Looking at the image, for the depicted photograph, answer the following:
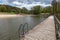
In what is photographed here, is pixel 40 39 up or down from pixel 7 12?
up

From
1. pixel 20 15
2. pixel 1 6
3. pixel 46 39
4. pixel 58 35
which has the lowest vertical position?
pixel 20 15

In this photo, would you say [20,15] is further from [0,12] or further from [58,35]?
[58,35]

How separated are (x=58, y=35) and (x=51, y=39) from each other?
149 cm

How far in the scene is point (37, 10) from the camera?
51.7 m

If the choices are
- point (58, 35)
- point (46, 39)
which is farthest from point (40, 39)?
point (58, 35)

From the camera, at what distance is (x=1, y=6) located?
5203 cm

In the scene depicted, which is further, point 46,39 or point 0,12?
point 0,12

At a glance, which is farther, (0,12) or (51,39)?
(0,12)

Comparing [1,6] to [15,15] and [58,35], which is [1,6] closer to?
[15,15]

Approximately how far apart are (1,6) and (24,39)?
47.0m

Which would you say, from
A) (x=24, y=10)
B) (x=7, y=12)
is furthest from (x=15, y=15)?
(x=24, y=10)

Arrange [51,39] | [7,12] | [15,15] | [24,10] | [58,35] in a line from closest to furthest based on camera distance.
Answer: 1. [58,35]
2. [51,39]
3. [24,10]
4. [7,12]
5. [15,15]

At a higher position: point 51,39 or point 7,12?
point 51,39

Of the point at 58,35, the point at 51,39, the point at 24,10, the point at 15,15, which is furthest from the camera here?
the point at 15,15
